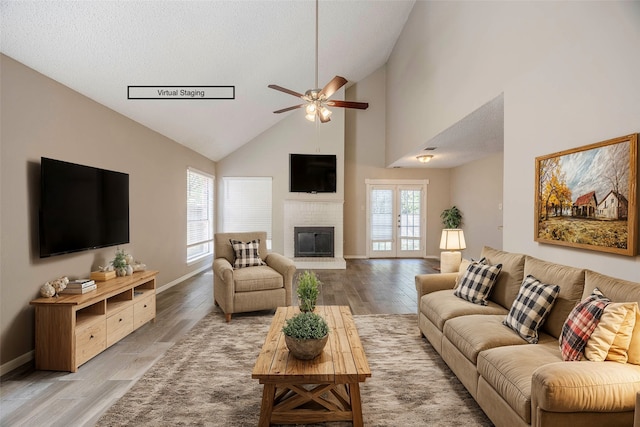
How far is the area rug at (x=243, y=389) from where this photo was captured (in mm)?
2156

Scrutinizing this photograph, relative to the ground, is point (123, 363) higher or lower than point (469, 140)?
lower

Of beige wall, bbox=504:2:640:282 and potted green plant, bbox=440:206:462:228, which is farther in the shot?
potted green plant, bbox=440:206:462:228

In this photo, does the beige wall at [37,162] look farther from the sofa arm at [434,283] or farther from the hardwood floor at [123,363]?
the sofa arm at [434,283]

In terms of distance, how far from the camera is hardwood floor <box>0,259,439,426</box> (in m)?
2.22

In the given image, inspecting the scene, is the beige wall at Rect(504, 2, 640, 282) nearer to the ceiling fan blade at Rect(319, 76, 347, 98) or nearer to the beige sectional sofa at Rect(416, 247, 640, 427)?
the beige sectional sofa at Rect(416, 247, 640, 427)

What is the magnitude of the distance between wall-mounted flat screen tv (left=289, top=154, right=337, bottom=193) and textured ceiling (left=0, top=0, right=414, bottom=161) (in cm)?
141

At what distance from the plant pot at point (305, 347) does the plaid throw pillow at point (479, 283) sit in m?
1.62

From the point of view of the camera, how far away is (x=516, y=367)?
74.3 inches

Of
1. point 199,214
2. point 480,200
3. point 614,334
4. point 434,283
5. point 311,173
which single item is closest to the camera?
point 614,334

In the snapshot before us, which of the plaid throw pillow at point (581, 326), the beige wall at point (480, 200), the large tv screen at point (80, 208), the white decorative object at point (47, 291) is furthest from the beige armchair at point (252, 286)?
the beige wall at point (480, 200)

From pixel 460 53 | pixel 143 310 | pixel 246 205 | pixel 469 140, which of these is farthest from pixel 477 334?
pixel 246 205

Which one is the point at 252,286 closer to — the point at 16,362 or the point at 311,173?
the point at 16,362

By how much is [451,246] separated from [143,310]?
3.78 m

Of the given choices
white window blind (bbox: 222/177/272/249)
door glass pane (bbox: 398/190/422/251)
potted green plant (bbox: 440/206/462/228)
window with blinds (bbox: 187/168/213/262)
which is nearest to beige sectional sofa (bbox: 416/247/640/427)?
window with blinds (bbox: 187/168/213/262)
